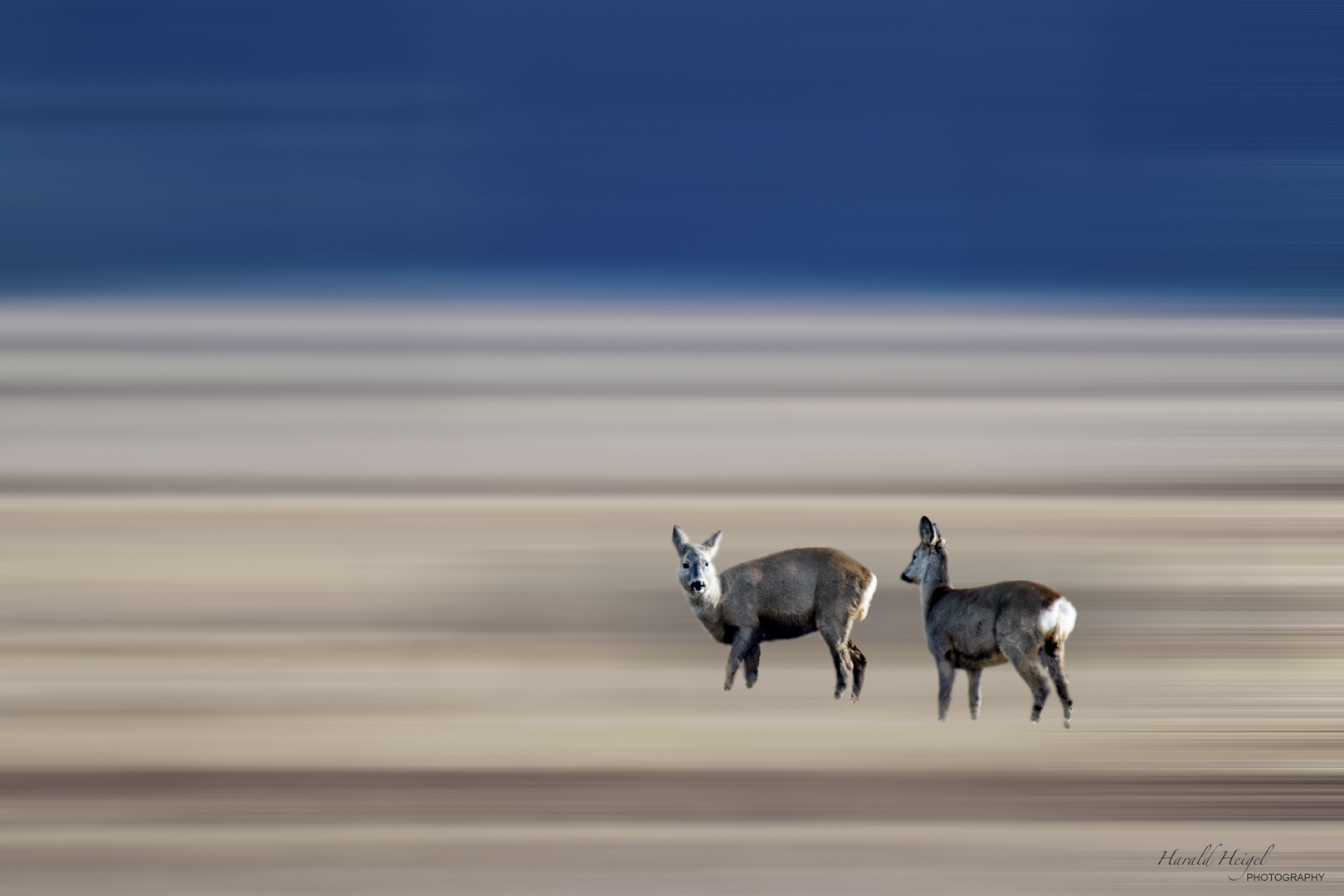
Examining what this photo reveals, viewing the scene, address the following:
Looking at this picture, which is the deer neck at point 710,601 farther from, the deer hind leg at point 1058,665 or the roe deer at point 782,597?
the deer hind leg at point 1058,665

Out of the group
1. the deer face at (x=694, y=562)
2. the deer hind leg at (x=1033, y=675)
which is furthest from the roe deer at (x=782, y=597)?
the deer hind leg at (x=1033, y=675)

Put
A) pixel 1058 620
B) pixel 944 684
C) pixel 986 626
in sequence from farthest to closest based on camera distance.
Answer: pixel 944 684, pixel 986 626, pixel 1058 620

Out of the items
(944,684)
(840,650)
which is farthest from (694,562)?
(944,684)

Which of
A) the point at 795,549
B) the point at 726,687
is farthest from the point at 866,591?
the point at 726,687

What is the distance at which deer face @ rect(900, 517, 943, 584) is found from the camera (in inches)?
198

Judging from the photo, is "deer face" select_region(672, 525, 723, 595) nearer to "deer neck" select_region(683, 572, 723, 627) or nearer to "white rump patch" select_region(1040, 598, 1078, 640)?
"deer neck" select_region(683, 572, 723, 627)

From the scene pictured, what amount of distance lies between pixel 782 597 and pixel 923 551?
1.94 feet

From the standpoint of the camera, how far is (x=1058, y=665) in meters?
4.50

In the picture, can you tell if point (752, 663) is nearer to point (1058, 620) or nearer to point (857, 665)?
point (857, 665)

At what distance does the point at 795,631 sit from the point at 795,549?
0.33 m

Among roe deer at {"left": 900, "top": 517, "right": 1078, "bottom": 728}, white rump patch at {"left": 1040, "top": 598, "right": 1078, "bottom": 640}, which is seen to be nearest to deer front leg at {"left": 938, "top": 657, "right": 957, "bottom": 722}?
roe deer at {"left": 900, "top": 517, "right": 1078, "bottom": 728}

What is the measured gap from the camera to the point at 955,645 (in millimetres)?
4785

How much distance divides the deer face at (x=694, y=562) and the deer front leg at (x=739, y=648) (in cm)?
26

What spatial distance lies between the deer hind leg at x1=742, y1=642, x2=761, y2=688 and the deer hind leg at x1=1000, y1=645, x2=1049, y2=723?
1062mm
